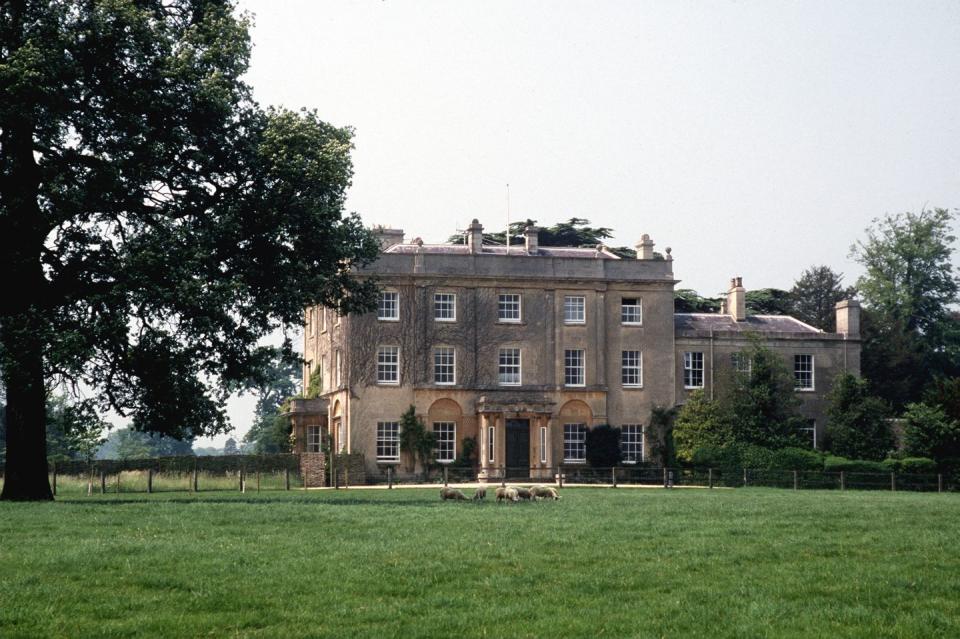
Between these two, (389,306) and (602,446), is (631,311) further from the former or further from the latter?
(389,306)

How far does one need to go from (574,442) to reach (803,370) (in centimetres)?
1200

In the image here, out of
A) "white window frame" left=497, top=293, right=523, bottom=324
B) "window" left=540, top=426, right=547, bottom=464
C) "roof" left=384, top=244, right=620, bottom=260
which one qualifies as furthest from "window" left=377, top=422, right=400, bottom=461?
"roof" left=384, top=244, right=620, bottom=260

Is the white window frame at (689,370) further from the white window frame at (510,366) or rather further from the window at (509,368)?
the window at (509,368)

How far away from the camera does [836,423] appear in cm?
5562

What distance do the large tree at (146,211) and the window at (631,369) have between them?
91.1 ft

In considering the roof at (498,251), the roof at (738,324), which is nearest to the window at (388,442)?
the roof at (498,251)

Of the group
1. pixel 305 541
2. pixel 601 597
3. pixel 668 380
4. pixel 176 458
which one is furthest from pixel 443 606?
pixel 668 380

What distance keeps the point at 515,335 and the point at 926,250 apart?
33079 mm

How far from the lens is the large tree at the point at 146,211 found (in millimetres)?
26609

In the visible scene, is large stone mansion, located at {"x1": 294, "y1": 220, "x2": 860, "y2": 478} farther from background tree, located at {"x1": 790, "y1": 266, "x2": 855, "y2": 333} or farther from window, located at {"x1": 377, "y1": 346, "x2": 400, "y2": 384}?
background tree, located at {"x1": 790, "y1": 266, "x2": 855, "y2": 333}

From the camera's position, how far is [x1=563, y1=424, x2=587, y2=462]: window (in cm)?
5566

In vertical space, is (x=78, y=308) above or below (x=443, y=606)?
above

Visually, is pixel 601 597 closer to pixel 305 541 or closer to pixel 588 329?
pixel 305 541

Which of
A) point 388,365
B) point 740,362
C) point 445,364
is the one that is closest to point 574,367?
point 445,364
